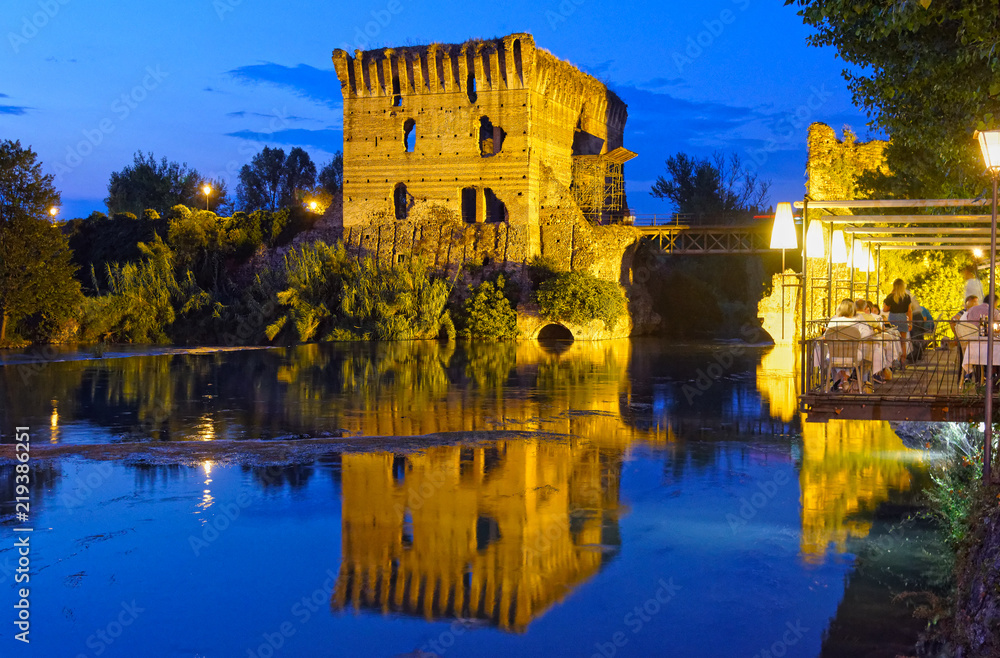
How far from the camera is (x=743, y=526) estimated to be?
7.41 meters

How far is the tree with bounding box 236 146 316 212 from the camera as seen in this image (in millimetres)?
57719

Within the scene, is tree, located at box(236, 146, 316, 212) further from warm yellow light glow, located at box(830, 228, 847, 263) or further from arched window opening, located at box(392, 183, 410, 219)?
warm yellow light glow, located at box(830, 228, 847, 263)

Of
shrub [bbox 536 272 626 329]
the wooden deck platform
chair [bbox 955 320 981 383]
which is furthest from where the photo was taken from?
shrub [bbox 536 272 626 329]

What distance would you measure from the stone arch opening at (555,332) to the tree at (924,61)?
81.1 ft

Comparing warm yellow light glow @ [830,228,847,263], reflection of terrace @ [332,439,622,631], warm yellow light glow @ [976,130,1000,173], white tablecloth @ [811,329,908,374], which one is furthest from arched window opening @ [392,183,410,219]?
warm yellow light glow @ [976,130,1000,173]

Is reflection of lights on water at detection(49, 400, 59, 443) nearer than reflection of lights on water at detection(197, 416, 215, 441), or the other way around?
reflection of lights on water at detection(49, 400, 59, 443)

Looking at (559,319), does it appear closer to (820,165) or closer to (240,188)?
(820,165)

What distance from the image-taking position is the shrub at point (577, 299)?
31859 millimetres

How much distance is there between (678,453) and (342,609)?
18.9 ft

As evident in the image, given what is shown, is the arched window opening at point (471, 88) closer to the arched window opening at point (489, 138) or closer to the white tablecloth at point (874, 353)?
the arched window opening at point (489, 138)

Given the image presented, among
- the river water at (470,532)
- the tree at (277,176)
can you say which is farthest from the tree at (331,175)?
the river water at (470,532)

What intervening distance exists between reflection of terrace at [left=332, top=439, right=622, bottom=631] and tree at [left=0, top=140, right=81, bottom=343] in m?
18.1

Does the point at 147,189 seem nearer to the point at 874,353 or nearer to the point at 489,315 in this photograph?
the point at 489,315

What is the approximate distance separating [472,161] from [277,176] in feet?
91.0
